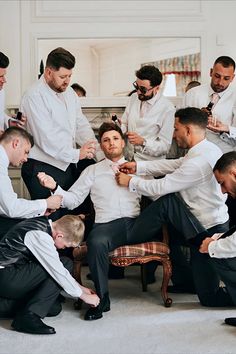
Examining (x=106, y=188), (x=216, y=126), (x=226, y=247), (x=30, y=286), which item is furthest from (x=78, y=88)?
(x=226, y=247)

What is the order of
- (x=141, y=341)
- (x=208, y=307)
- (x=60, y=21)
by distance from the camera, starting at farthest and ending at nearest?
(x=60, y=21), (x=208, y=307), (x=141, y=341)

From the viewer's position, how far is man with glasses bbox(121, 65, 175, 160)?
416 centimetres

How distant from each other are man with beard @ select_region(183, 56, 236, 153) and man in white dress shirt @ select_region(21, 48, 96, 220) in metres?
0.92

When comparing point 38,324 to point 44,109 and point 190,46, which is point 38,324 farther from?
point 190,46

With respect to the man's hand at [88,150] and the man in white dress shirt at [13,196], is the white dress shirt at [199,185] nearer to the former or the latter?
the man's hand at [88,150]

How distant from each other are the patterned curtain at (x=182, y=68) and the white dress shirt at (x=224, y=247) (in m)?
2.23

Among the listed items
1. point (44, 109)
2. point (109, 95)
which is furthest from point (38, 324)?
point (109, 95)

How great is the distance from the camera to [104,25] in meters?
5.14

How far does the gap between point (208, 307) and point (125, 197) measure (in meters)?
0.85

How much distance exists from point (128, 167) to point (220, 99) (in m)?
0.96

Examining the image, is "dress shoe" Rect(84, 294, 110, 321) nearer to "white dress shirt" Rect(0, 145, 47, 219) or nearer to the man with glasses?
"white dress shirt" Rect(0, 145, 47, 219)

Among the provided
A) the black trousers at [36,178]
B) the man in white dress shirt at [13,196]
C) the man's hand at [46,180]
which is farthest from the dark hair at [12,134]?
the black trousers at [36,178]

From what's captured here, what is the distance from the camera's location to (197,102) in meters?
4.40

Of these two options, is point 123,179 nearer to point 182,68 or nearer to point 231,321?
point 231,321
